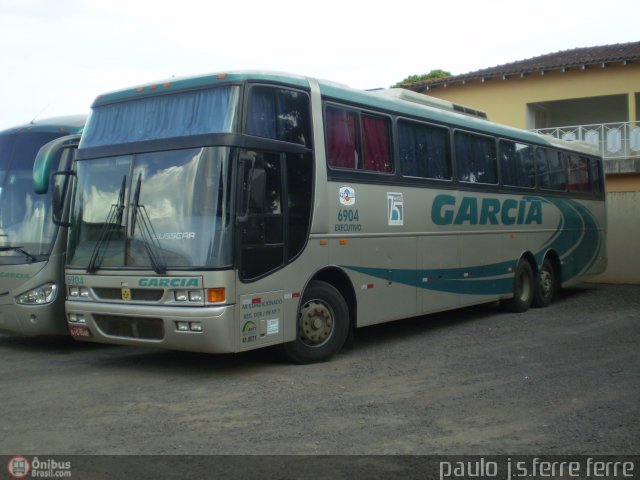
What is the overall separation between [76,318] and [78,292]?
0.31 metres

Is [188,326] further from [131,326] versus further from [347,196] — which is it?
[347,196]

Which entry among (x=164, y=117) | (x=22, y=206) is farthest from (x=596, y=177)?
(x=22, y=206)

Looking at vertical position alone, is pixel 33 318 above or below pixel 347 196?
below

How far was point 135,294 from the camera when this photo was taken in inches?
321

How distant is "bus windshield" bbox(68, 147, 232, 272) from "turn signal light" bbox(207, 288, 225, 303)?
0.25 metres

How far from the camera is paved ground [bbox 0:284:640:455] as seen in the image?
5.79 meters

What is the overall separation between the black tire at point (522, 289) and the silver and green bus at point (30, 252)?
8.16 m

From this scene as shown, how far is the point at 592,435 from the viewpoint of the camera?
5.95m

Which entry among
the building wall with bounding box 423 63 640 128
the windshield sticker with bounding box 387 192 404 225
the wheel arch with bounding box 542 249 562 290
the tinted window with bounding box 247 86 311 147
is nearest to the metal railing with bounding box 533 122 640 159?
the building wall with bounding box 423 63 640 128

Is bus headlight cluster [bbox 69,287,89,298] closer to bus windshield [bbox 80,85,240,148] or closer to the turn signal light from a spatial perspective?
bus windshield [bbox 80,85,240,148]

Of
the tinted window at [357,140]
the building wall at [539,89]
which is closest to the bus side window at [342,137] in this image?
the tinted window at [357,140]

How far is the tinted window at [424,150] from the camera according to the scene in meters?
10.8

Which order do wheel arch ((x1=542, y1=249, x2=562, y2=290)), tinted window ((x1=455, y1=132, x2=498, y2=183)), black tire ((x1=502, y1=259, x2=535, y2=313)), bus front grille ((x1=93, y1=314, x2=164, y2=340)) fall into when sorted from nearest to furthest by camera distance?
bus front grille ((x1=93, y1=314, x2=164, y2=340)) < tinted window ((x1=455, y1=132, x2=498, y2=183)) < black tire ((x1=502, y1=259, x2=535, y2=313)) < wheel arch ((x1=542, y1=249, x2=562, y2=290))

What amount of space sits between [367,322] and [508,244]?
16.0 ft
